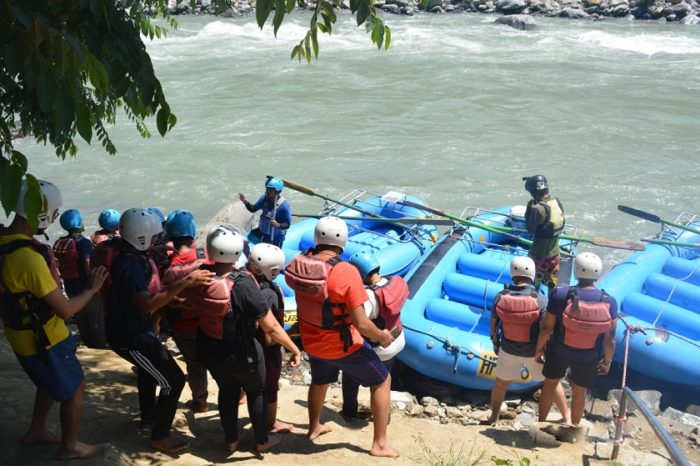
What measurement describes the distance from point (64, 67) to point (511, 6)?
33.2 metres

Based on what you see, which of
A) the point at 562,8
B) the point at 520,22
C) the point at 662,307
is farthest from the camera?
the point at 562,8

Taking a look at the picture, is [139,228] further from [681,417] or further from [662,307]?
[662,307]

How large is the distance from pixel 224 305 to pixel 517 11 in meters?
32.5

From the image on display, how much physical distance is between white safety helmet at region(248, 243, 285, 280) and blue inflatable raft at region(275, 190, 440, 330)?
11.2 feet

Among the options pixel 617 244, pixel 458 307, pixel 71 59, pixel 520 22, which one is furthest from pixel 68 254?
pixel 520 22

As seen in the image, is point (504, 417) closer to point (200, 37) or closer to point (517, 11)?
point (200, 37)

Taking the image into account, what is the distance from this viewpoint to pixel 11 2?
8.04 ft

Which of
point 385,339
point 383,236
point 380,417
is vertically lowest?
point 383,236

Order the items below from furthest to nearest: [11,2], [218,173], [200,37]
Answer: [200,37] → [218,173] → [11,2]

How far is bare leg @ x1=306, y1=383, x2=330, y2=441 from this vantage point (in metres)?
4.23

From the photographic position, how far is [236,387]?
382 cm

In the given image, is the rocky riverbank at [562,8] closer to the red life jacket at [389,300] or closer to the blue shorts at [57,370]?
the red life jacket at [389,300]

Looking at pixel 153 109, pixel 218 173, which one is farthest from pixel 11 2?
pixel 218 173

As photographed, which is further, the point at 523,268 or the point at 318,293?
the point at 523,268
